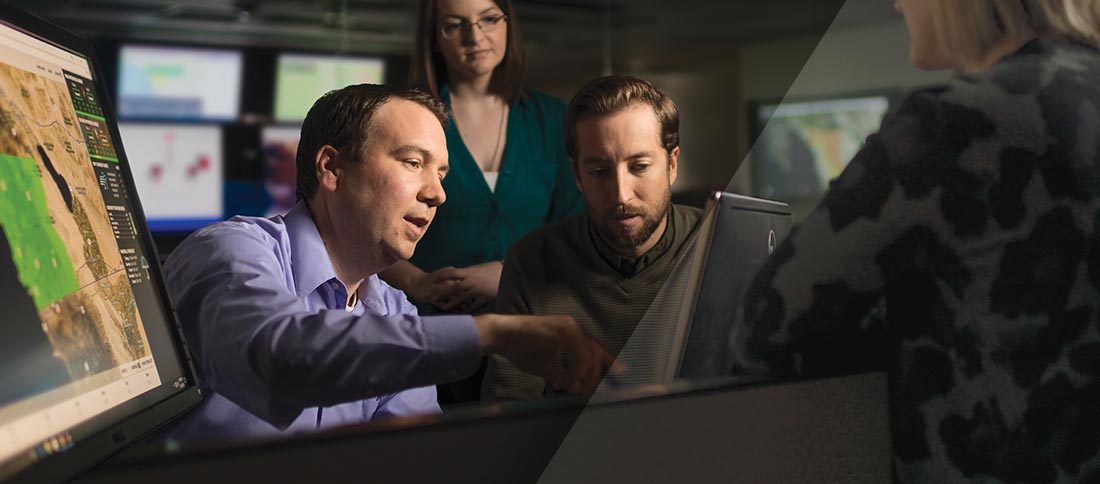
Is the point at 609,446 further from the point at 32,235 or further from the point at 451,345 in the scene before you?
the point at 32,235

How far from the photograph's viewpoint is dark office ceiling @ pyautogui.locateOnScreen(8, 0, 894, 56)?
591 cm

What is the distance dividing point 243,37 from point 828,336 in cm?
583

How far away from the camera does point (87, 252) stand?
678mm

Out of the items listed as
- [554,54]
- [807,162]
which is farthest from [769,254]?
[807,162]

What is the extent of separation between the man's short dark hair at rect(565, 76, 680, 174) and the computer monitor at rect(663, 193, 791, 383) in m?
0.54

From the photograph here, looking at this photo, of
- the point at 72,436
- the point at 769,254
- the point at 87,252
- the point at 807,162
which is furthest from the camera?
the point at 807,162

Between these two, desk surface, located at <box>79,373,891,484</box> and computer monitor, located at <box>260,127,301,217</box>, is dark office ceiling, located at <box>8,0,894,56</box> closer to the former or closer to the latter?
computer monitor, located at <box>260,127,301,217</box>

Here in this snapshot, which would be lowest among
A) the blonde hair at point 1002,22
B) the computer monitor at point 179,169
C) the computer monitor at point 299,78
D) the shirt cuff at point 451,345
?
the shirt cuff at point 451,345

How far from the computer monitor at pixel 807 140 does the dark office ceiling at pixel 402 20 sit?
0.54 m

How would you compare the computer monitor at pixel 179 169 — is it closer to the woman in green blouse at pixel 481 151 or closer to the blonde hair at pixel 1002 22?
the woman in green blouse at pixel 481 151

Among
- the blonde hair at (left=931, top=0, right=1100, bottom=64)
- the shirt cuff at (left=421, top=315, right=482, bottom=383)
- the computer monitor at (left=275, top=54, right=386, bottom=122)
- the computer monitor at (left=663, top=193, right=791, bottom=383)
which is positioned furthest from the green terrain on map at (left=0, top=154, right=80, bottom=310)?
the computer monitor at (left=275, top=54, right=386, bottom=122)

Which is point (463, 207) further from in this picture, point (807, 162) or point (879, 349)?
point (807, 162)

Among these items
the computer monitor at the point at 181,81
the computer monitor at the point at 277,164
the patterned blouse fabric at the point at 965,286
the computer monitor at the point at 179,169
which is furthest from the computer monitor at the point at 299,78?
the patterned blouse fabric at the point at 965,286

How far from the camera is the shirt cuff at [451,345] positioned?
2.49 feet
